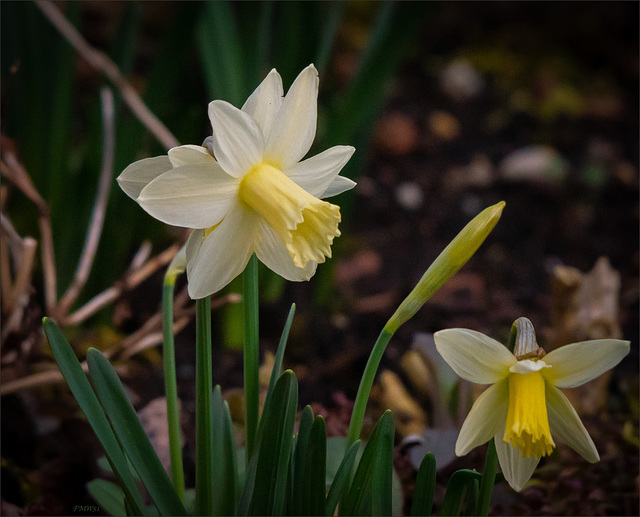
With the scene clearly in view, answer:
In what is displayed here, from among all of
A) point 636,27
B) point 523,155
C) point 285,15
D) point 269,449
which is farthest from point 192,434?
point 636,27

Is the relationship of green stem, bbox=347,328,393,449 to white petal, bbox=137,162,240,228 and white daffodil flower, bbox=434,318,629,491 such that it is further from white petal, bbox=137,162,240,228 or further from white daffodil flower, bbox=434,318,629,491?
white petal, bbox=137,162,240,228

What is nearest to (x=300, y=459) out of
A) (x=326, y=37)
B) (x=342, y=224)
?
(x=342, y=224)

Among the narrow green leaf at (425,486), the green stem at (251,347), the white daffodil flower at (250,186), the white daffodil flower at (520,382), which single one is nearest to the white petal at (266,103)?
the white daffodil flower at (250,186)

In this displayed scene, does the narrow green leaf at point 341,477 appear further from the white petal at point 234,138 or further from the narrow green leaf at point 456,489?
the white petal at point 234,138

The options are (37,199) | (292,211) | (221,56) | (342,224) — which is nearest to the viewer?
(292,211)

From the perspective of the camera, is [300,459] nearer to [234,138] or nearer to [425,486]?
[425,486]
